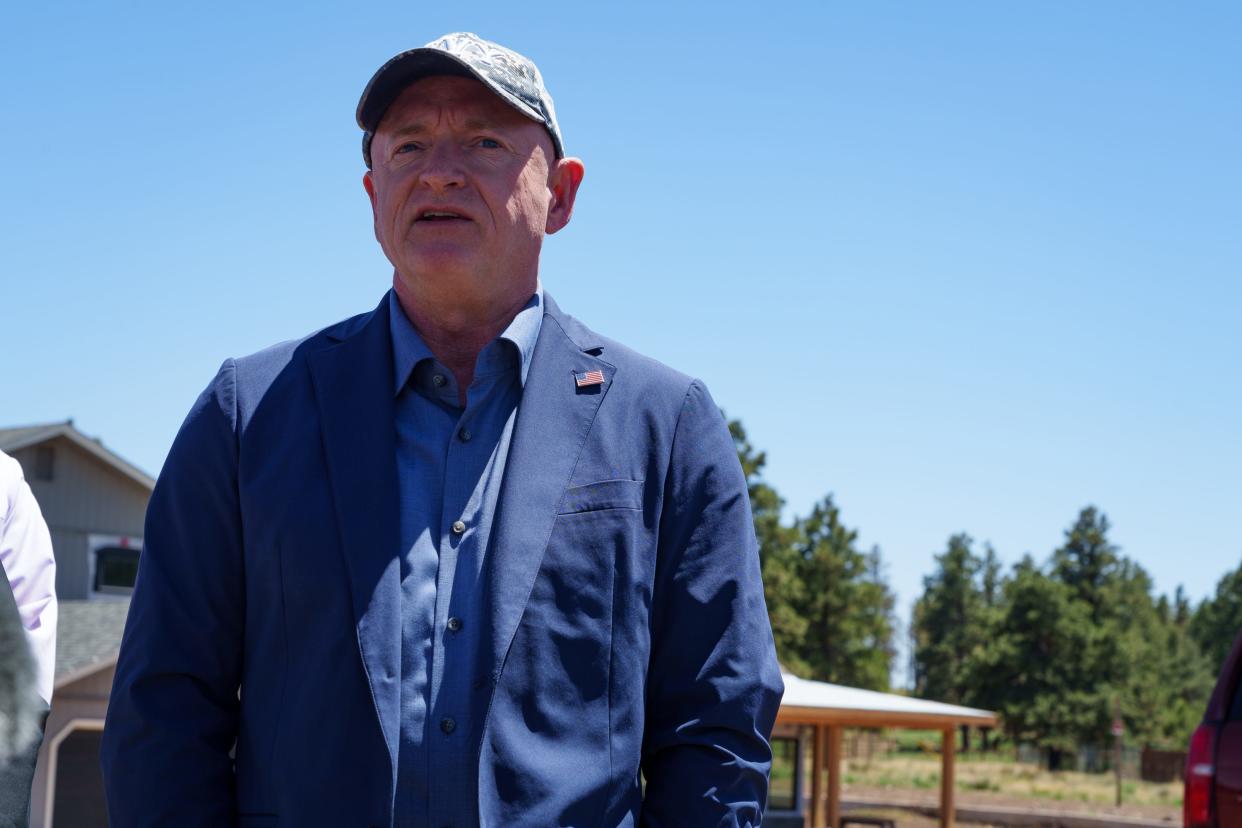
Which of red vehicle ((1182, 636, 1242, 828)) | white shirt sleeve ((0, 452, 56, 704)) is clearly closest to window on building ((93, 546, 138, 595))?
red vehicle ((1182, 636, 1242, 828))

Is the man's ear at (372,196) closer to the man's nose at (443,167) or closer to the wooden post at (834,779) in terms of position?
the man's nose at (443,167)

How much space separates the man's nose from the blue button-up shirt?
0.28m

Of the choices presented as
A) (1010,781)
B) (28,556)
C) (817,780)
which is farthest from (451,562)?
(1010,781)

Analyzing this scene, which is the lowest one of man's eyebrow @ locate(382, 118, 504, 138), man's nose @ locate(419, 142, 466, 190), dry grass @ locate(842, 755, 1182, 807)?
dry grass @ locate(842, 755, 1182, 807)

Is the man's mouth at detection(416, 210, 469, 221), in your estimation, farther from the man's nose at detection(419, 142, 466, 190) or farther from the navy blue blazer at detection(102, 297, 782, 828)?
the navy blue blazer at detection(102, 297, 782, 828)

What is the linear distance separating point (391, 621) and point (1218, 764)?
410 cm

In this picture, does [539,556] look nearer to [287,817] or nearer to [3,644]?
[287,817]

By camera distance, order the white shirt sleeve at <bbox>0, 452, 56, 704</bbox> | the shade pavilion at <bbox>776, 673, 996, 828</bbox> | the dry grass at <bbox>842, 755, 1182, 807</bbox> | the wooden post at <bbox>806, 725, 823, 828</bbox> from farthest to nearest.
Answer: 1. the dry grass at <bbox>842, 755, 1182, 807</bbox>
2. the wooden post at <bbox>806, 725, 823, 828</bbox>
3. the shade pavilion at <bbox>776, 673, 996, 828</bbox>
4. the white shirt sleeve at <bbox>0, 452, 56, 704</bbox>

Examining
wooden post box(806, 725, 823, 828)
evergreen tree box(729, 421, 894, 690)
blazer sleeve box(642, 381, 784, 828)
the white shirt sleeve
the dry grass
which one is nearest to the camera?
blazer sleeve box(642, 381, 784, 828)

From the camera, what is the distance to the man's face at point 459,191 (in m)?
2.51

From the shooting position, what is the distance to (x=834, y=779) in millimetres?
20578

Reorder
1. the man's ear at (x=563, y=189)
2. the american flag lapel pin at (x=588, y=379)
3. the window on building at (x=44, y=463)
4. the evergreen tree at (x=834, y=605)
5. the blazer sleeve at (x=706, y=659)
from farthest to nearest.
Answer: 1. the evergreen tree at (x=834, y=605)
2. the window on building at (x=44, y=463)
3. the man's ear at (x=563, y=189)
4. the american flag lapel pin at (x=588, y=379)
5. the blazer sleeve at (x=706, y=659)

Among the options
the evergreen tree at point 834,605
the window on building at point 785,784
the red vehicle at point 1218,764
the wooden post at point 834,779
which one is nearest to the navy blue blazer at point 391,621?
the red vehicle at point 1218,764

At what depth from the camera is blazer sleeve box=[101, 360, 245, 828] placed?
2297 mm
